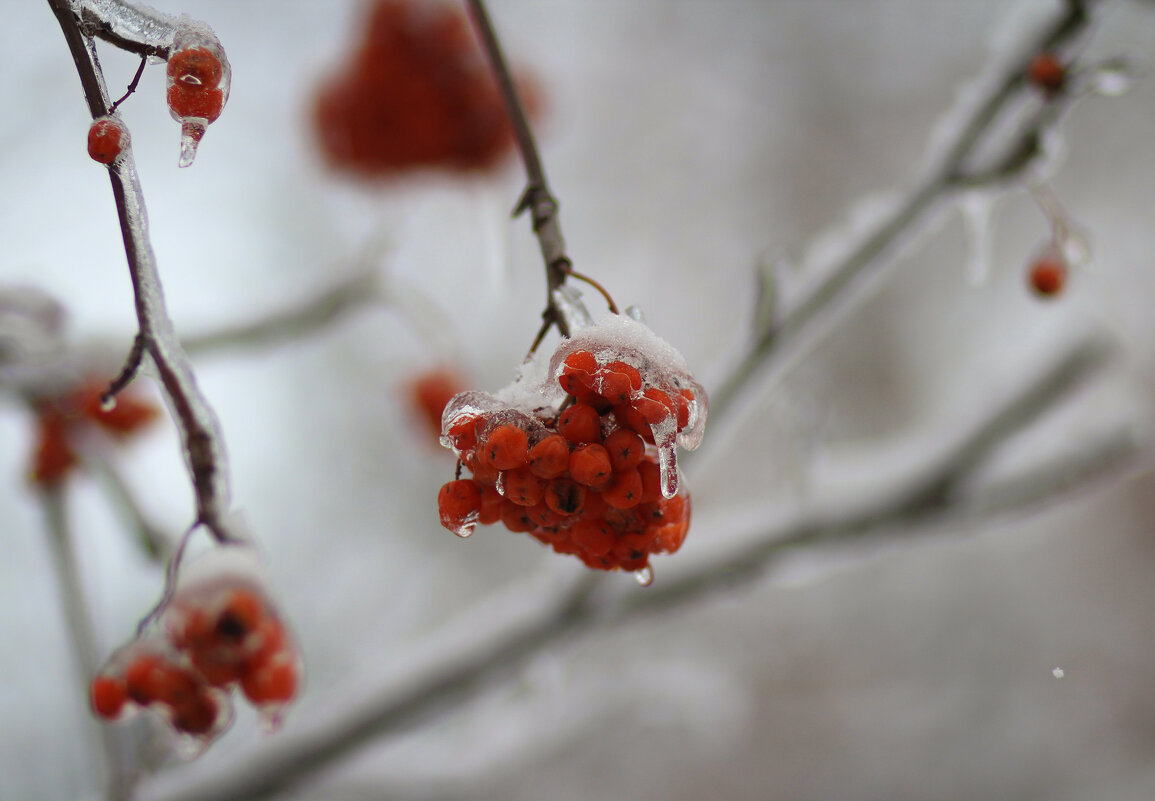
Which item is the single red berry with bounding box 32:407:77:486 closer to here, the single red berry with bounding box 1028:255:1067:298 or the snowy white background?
the single red berry with bounding box 1028:255:1067:298

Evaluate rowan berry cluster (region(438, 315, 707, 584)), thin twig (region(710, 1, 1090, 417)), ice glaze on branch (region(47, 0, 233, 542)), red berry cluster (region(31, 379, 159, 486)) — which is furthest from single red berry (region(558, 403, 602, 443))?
red berry cluster (region(31, 379, 159, 486))

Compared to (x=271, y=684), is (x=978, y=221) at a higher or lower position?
higher

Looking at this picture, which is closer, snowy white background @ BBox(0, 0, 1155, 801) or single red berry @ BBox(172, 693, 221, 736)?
single red berry @ BBox(172, 693, 221, 736)

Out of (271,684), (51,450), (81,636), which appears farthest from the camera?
(51,450)

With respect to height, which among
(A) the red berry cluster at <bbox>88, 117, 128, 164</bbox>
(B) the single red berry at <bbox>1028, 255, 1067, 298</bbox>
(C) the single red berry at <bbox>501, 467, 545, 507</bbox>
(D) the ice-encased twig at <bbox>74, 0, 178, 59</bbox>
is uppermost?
(B) the single red berry at <bbox>1028, 255, 1067, 298</bbox>

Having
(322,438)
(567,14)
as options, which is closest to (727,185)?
(567,14)

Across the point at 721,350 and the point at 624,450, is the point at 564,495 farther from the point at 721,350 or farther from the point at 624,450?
A: the point at 721,350

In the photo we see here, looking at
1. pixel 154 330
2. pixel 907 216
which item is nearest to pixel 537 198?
pixel 154 330
